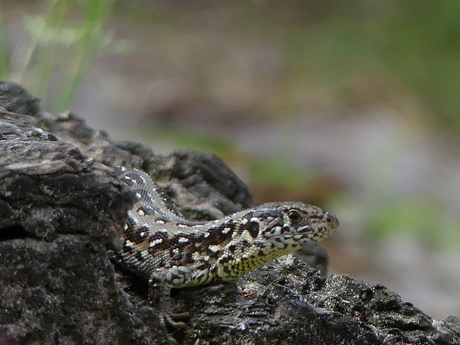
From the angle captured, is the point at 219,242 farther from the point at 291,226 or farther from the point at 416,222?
the point at 416,222

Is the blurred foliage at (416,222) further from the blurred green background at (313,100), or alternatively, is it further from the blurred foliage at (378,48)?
the blurred foliage at (378,48)

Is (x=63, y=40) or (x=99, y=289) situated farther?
(x=63, y=40)

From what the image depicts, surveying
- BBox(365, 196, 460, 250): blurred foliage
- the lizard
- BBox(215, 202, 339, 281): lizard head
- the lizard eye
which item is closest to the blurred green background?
BBox(365, 196, 460, 250): blurred foliage

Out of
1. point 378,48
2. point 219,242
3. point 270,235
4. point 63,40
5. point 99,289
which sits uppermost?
point 378,48

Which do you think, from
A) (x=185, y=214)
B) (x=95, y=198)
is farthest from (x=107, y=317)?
(x=185, y=214)

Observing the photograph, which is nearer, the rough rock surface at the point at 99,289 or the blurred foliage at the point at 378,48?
A: the rough rock surface at the point at 99,289

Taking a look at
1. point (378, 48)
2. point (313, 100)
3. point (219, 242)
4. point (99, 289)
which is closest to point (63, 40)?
point (219, 242)

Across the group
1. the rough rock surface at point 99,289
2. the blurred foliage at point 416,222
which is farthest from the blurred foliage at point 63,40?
the blurred foliage at point 416,222

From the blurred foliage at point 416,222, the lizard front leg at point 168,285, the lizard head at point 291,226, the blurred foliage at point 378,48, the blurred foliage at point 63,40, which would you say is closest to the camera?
the lizard front leg at point 168,285

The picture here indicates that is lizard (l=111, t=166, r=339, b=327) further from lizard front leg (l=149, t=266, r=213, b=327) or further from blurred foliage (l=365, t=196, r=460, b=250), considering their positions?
blurred foliage (l=365, t=196, r=460, b=250)
